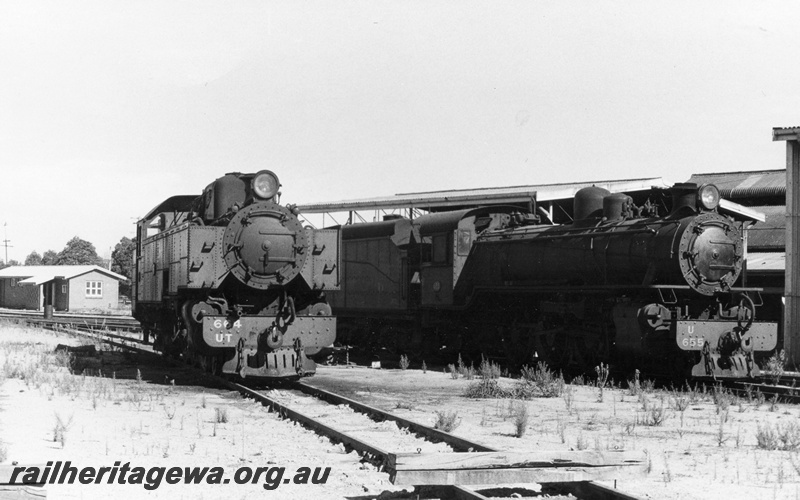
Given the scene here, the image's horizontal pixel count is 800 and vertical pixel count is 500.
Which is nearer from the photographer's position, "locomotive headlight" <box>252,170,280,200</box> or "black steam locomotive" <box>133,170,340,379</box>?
"black steam locomotive" <box>133,170,340,379</box>

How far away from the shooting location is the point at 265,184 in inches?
602

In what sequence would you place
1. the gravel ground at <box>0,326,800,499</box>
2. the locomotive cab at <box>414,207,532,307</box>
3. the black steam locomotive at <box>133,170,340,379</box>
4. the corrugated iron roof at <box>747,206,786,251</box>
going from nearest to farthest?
the gravel ground at <box>0,326,800,499</box>
the black steam locomotive at <box>133,170,340,379</box>
the locomotive cab at <box>414,207,532,307</box>
the corrugated iron roof at <box>747,206,786,251</box>

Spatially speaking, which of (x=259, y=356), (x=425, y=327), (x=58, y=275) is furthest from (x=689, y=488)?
(x=58, y=275)

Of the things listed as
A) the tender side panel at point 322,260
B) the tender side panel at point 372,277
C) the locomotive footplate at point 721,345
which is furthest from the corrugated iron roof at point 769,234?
the tender side panel at point 322,260

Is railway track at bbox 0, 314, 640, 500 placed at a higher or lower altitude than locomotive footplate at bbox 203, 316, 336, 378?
lower

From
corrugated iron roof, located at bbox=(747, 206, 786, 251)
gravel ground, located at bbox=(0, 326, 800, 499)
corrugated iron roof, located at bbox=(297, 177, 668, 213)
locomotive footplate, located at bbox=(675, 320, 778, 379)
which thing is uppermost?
corrugated iron roof, located at bbox=(297, 177, 668, 213)

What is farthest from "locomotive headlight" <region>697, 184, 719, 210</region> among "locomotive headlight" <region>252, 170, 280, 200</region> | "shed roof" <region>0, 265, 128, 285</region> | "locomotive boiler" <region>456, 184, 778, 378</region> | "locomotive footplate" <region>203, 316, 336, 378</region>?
"shed roof" <region>0, 265, 128, 285</region>

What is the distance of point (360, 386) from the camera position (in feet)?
52.4

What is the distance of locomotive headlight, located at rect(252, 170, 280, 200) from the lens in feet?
49.9

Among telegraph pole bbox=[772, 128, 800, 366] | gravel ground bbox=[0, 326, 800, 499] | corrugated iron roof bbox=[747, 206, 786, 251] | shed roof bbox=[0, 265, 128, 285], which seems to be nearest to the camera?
gravel ground bbox=[0, 326, 800, 499]

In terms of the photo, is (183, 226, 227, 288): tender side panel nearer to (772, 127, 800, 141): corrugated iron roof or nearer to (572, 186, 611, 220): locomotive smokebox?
(572, 186, 611, 220): locomotive smokebox

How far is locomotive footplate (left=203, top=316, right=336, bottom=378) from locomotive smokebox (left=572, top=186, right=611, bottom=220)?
251 inches

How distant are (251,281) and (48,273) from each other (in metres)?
53.6

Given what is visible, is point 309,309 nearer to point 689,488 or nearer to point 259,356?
point 259,356
